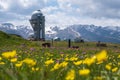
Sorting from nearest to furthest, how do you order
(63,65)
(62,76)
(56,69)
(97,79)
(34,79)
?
(97,79)
(34,79)
(62,76)
(56,69)
(63,65)

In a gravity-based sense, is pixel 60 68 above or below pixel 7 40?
above

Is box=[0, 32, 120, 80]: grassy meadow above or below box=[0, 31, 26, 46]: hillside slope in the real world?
above

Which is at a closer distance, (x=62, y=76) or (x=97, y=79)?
(x=97, y=79)

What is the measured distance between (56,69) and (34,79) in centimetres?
111

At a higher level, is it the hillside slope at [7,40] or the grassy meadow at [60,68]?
the grassy meadow at [60,68]

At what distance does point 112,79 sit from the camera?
3.21 m

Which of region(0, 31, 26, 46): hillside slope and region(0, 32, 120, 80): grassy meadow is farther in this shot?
region(0, 31, 26, 46): hillside slope

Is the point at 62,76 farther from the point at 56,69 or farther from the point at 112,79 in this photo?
the point at 112,79

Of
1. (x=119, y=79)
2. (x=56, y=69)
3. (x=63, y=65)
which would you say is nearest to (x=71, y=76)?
(x=119, y=79)

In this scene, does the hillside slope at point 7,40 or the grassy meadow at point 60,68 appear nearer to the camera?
the grassy meadow at point 60,68

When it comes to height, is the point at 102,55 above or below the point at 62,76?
above

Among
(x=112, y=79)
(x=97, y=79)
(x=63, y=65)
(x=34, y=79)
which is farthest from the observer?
(x=63, y=65)

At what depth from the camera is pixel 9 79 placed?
9.41ft

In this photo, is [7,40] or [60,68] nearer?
[60,68]
